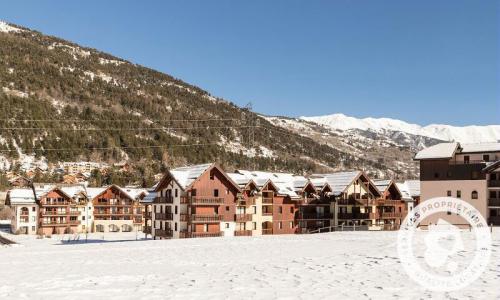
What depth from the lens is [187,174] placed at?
214 ft

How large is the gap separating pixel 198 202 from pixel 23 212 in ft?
179

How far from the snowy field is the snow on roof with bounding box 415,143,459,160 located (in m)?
44.3

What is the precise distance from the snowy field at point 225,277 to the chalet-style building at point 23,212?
74100 mm

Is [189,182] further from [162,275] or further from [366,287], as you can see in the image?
[366,287]

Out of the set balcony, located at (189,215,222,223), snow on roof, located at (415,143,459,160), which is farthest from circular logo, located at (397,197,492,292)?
snow on roof, located at (415,143,459,160)

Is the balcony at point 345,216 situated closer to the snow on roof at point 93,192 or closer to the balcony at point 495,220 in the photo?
the balcony at point 495,220

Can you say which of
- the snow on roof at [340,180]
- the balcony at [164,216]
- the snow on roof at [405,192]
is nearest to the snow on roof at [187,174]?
the balcony at [164,216]

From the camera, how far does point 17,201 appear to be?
9806cm

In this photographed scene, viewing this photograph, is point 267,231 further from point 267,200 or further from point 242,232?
point 242,232

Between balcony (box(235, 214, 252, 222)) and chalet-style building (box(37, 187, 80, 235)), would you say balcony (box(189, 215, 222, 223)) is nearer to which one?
balcony (box(235, 214, 252, 222))

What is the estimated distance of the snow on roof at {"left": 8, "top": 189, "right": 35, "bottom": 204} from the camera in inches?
3873

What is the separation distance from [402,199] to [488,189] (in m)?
21.2

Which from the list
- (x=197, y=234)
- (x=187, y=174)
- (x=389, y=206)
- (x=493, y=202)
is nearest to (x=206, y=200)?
(x=197, y=234)

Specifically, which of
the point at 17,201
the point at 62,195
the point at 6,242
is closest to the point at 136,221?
the point at 62,195
